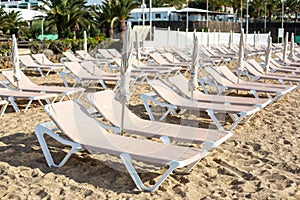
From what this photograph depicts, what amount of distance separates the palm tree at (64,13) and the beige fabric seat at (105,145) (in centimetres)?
1835

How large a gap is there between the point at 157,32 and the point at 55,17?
210 inches

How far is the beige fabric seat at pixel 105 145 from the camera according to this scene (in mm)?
3607

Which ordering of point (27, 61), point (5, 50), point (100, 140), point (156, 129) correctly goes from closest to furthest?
point (100, 140)
point (156, 129)
point (27, 61)
point (5, 50)

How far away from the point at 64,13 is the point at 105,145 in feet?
62.9

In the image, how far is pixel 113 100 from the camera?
17.1 ft

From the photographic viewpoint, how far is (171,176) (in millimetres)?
3986

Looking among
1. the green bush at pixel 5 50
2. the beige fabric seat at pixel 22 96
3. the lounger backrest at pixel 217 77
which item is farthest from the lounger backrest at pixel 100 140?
the green bush at pixel 5 50

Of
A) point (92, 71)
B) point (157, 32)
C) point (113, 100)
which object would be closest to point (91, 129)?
point (113, 100)

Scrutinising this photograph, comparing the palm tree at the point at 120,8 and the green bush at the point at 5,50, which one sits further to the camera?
the palm tree at the point at 120,8

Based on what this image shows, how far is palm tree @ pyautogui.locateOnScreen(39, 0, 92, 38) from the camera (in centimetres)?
2200

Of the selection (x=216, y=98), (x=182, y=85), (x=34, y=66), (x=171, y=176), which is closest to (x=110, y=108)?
(x=171, y=176)

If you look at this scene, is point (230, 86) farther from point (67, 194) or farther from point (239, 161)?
point (67, 194)

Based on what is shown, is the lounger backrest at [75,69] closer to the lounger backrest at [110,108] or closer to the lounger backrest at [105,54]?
the lounger backrest at [105,54]

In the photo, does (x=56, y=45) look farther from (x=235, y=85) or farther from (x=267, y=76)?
(x=235, y=85)
